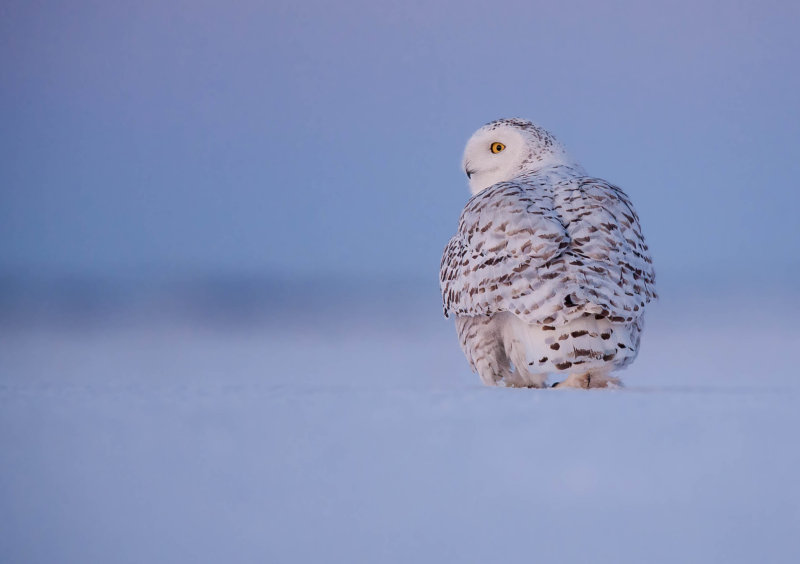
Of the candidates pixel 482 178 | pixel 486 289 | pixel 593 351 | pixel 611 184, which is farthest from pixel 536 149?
pixel 593 351

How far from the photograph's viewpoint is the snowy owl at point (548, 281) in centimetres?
226

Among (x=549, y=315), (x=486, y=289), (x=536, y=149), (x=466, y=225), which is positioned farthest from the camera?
(x=536, y=149)

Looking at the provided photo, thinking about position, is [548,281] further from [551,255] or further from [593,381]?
[593,381]

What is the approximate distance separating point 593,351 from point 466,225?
0.58 meters

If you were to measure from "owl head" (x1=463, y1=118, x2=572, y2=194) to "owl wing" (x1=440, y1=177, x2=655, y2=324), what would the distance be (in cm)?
41

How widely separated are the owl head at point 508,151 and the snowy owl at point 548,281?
23 centimetres

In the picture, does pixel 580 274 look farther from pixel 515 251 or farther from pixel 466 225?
pixel 466 225

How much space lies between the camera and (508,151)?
3145 mm

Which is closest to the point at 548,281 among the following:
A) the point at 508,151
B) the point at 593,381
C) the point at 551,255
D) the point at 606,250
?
the point at 551,255

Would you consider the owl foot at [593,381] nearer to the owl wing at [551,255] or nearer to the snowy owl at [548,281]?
the snowy owl at [548,281]

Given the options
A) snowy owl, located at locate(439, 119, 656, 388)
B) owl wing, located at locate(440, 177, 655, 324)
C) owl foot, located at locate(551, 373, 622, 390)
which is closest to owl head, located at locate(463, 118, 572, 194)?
snowy owl, located at locate(439, 119, 656, 388)

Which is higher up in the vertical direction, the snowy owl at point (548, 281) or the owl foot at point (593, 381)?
the snowy owl at point (548, 281)

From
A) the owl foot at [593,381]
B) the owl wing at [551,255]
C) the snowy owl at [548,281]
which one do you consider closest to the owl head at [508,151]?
the snowy owl at [548,281]

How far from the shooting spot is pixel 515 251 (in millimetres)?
2371
